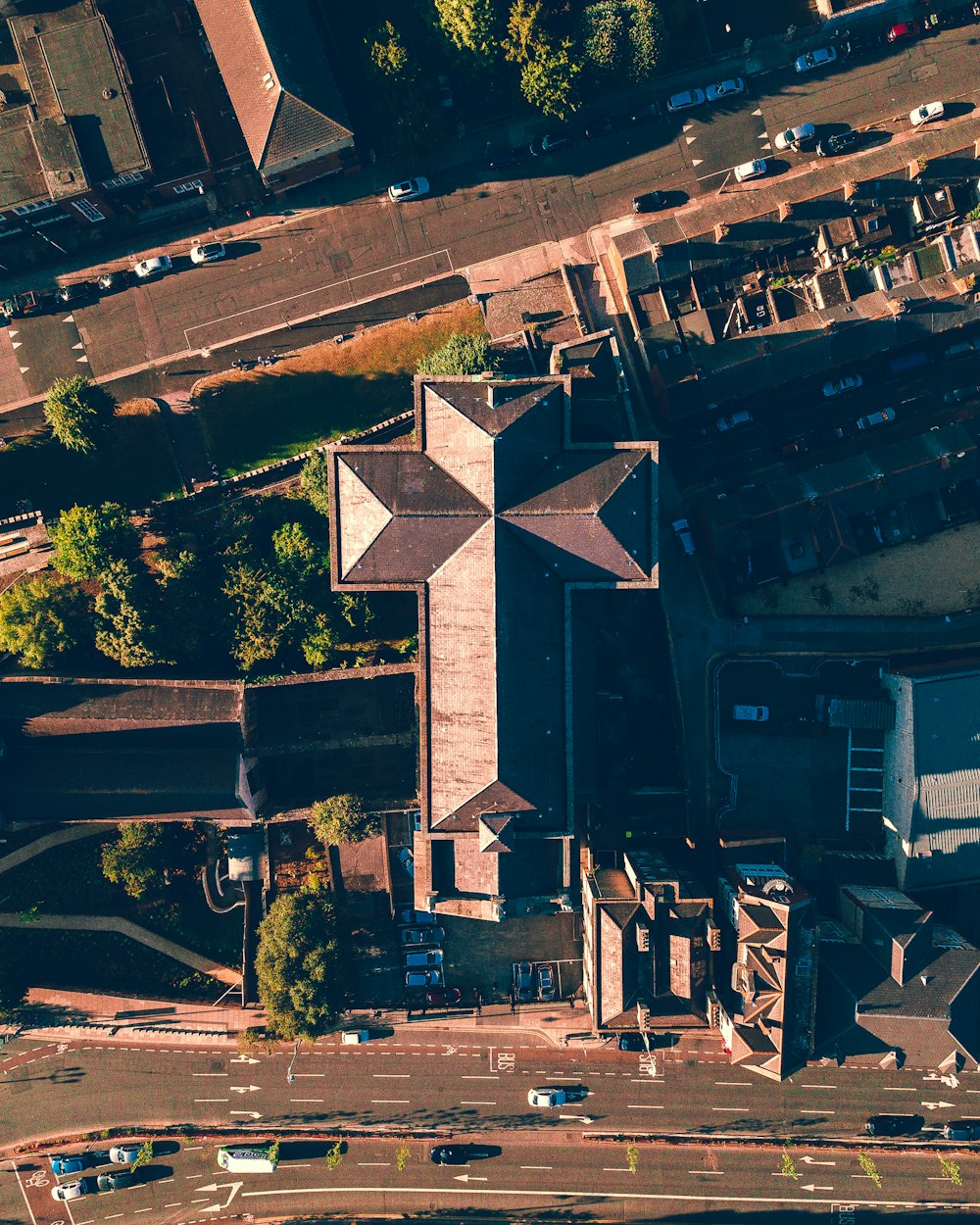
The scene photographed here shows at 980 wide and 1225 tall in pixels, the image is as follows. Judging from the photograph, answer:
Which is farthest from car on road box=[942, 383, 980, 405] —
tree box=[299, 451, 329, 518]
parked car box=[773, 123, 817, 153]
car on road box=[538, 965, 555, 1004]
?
car on road box=[538, 965, 555, 1004]

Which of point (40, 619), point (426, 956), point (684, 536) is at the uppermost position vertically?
point (684, 536)

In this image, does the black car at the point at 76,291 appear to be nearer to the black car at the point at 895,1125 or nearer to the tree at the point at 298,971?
the tree at the point at 298,971

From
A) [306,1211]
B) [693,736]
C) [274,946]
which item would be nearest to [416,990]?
[274,946]

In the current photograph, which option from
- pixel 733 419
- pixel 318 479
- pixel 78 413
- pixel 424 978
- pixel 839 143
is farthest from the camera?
pixel 424 978

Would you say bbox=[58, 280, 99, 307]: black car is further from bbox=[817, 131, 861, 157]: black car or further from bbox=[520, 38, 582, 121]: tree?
bbox=[817, 131, 861, 157]: black car

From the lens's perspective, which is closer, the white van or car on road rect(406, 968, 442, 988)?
the white van

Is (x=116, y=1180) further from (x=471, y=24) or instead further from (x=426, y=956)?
(x=471, y=24)

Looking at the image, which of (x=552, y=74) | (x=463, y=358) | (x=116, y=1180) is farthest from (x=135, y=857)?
(x=552, y=74)
